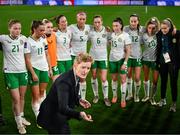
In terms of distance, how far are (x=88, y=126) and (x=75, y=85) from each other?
307 cm

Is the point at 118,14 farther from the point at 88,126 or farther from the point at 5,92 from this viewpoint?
the point at 88,126

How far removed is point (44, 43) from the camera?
8.32 metres

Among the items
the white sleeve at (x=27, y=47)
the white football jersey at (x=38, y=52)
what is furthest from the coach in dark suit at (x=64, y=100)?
the white football jersey at (x=38, y=52)

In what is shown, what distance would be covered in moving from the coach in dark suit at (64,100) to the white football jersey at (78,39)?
12.8 feet

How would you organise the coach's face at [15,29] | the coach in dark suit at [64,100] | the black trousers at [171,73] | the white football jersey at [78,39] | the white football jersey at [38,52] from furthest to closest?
the white football jersey at [78,39]
the black trousers at [171,73]
the white football jersey at [38,52]
the coach's face at [15,29]
the coach in dark suit at [64,100]

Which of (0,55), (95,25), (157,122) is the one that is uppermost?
(95,25)

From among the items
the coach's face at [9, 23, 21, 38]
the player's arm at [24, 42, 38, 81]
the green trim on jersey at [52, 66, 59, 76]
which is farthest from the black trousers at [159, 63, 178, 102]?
the coach's face at [9, 23, 21, 38]

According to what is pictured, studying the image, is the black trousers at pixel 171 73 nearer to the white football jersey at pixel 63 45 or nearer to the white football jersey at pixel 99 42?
the white football jersey at pixel 99 42

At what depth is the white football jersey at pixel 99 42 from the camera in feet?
31.8

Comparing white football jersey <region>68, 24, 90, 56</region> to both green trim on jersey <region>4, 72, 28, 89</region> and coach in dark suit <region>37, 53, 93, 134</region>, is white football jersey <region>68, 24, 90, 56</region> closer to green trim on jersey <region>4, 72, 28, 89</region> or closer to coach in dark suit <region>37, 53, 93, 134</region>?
green trim on jersey <region>4, 72, 28, 89</region>

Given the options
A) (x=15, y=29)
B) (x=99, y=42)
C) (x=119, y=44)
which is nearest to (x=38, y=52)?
(x=15, y=29)

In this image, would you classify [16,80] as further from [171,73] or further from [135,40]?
Answer: [171,73]

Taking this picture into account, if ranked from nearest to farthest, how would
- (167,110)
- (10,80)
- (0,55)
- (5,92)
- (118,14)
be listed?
(10,80) < (167,110) < (5,92) < (0,55) < (118,14)

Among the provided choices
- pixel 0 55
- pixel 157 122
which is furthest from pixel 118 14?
pixel 157 122
